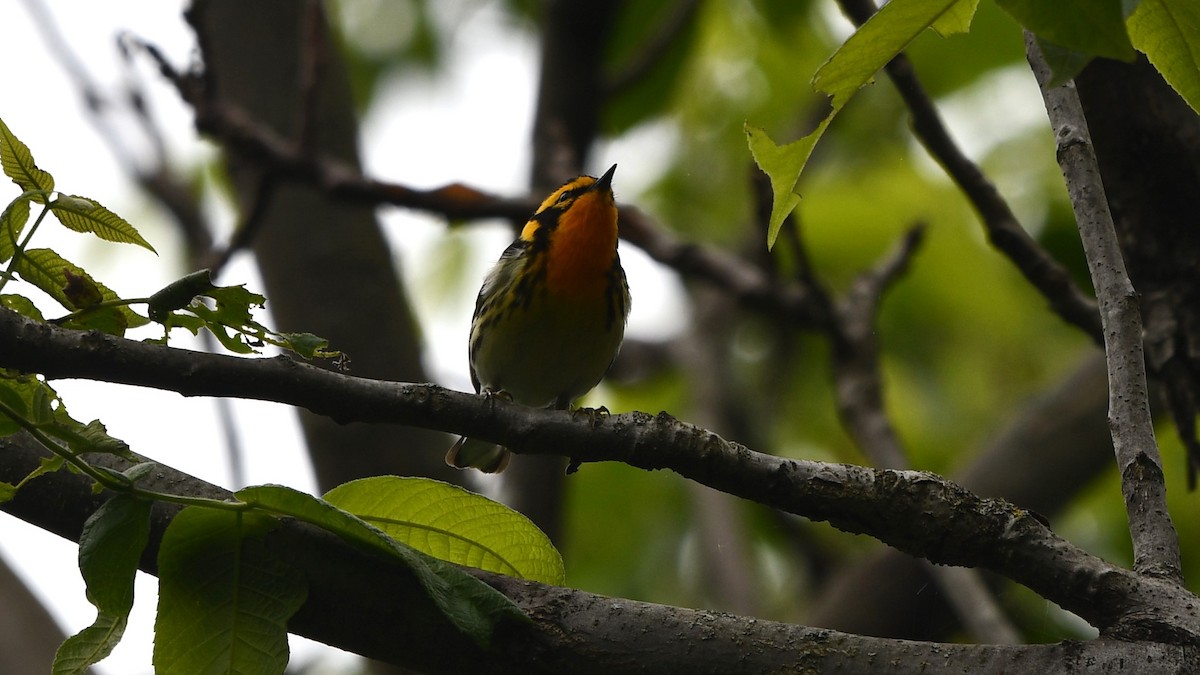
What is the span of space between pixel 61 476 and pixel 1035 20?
5.48ft

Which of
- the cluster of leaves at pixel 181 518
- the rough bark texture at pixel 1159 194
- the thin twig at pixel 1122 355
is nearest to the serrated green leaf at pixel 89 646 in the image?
the cluster of leaves at pixel 181 518

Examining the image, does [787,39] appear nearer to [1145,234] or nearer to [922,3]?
[1145,234]

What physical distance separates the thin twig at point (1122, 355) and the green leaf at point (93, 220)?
1769 mm

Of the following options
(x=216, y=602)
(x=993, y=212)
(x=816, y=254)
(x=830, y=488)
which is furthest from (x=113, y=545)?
(x=816, y=254)

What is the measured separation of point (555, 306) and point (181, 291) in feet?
11.4

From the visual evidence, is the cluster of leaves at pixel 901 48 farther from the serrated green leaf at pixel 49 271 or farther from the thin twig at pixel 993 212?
the thin twig at pixel 993 212

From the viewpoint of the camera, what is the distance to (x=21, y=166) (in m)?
1.99

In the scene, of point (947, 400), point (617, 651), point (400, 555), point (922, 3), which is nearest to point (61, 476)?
point (400, 555)

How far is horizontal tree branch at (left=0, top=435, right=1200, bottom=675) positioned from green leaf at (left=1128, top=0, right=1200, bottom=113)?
935mm

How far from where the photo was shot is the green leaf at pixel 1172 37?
1.95 metres

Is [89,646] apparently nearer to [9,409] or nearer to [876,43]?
[9,409]

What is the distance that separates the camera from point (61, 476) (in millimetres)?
2117

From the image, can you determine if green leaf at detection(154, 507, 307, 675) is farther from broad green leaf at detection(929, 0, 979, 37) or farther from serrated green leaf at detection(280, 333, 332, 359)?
broad green leaf at detection(929, 0, 979, 37)

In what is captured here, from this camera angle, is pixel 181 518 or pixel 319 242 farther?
pixel 319 242
